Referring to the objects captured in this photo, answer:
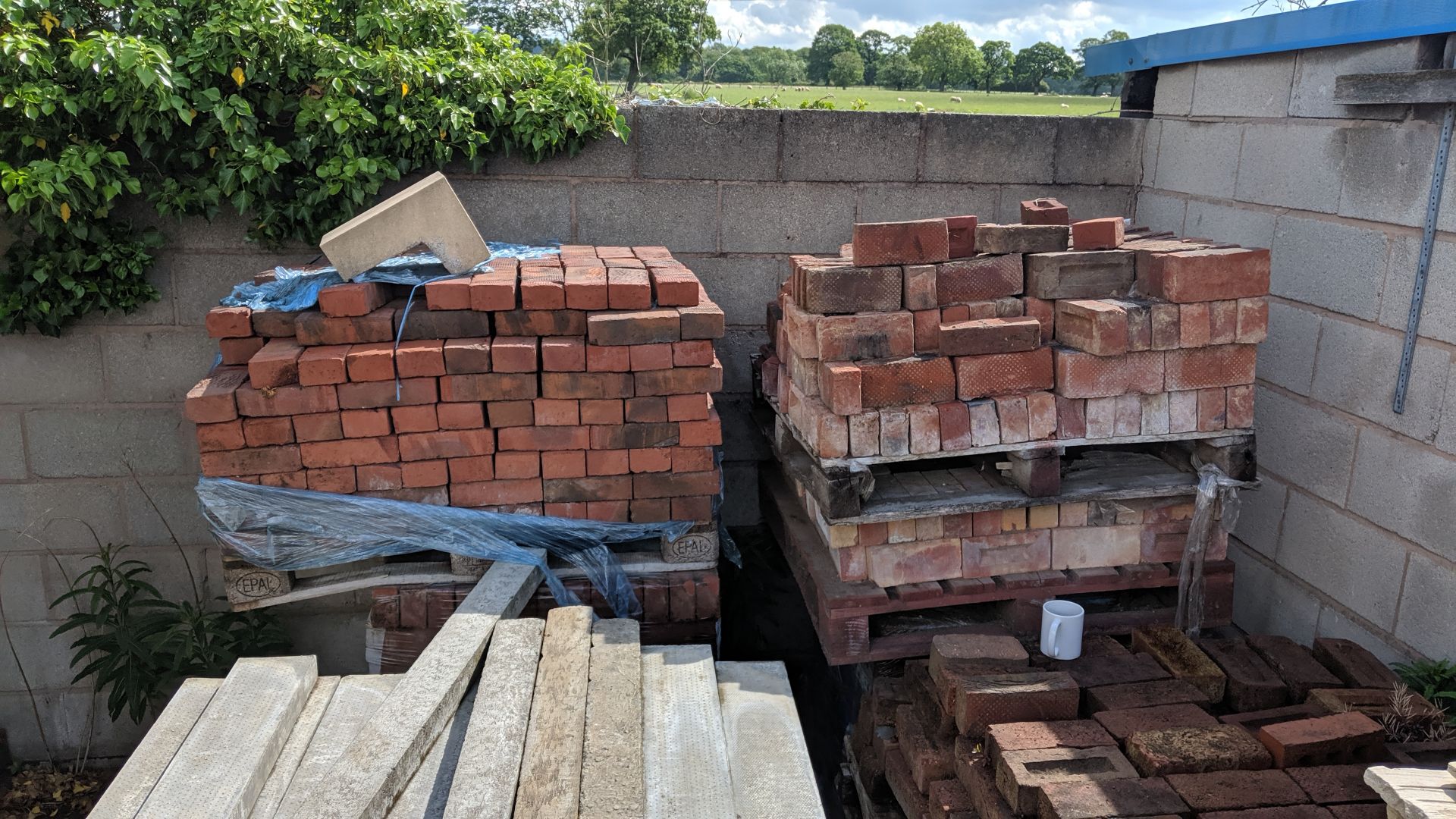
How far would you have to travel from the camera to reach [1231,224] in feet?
14.4

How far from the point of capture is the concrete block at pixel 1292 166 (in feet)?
12.5

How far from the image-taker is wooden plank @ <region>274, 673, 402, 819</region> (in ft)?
8.87

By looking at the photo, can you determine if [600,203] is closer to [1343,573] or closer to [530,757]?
[530,757]

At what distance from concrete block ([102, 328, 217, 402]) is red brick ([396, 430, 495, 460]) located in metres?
1.68

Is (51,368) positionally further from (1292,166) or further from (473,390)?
(1292,166)

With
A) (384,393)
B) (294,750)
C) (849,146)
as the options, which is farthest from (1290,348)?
(294,750)

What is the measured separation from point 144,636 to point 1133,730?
413 centimetres

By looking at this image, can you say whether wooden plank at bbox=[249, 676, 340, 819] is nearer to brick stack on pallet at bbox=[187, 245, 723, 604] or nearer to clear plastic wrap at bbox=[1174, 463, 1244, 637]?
brick stack on pallet at bbox=[187, 245, 723, 604]

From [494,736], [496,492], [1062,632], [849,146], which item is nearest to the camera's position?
[494,736]

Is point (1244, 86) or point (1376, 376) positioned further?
point (1244, 86)

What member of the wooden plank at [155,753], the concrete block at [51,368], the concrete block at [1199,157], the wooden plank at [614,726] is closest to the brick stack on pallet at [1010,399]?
the wooden plank at [614,726]

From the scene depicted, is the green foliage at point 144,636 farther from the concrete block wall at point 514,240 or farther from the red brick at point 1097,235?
the red brick at point 1097,235

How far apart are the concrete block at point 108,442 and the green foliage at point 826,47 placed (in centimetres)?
3859


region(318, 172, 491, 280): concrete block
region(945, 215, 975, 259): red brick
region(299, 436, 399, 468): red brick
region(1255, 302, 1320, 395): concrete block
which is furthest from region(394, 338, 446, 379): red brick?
region(1255, 302, 1320, 395): concrete block
